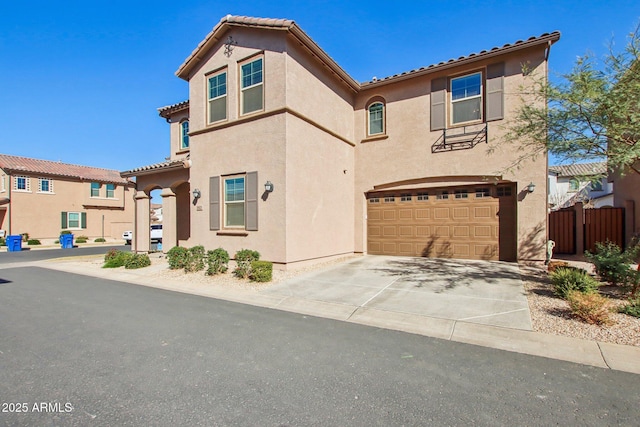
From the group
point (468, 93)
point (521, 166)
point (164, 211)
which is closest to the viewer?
point (521, 166)

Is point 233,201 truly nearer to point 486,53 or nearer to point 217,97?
point 217,97

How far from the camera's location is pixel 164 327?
17.7ft

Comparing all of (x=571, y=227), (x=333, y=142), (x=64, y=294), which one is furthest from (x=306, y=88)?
(x=571, y=227)

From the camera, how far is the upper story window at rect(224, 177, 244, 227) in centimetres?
1093

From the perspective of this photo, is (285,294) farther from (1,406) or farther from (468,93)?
(468,93)

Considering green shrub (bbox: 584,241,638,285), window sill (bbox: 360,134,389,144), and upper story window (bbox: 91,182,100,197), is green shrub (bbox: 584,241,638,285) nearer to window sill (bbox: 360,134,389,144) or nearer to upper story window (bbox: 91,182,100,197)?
window sill (bbox: 360,134,389,144)

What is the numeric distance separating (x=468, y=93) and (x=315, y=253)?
8.15 m

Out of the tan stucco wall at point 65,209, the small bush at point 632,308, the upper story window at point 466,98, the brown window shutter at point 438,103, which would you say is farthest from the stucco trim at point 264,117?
the tan stucco wall at point 65,209

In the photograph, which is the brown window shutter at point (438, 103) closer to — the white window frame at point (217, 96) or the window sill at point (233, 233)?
the white window frame at point (217, 96)

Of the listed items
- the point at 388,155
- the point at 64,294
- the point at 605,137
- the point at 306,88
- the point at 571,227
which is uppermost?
the point at 306,88

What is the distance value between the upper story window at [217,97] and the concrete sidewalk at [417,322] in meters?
6.28

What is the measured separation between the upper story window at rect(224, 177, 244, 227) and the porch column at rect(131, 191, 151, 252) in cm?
672

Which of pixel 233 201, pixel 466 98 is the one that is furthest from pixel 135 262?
pixel 466 98

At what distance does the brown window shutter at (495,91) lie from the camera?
10797 mm
